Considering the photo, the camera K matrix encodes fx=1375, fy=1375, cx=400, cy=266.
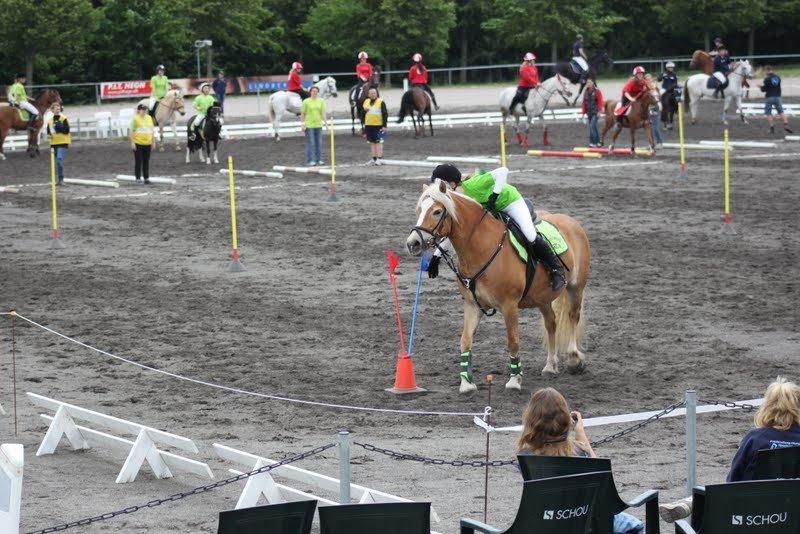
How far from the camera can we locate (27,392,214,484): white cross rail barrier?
33.8 ft

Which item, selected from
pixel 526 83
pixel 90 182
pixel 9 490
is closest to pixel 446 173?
pixel 9 490

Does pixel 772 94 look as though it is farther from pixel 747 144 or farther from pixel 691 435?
pixel 691 435

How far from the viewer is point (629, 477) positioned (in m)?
10.1

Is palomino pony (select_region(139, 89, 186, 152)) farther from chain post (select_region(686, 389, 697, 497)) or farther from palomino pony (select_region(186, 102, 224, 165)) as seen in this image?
chain post (select_region(686, 389, 697, 497))

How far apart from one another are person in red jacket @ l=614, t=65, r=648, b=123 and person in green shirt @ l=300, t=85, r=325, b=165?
731cm

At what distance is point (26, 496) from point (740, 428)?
5.74 meters

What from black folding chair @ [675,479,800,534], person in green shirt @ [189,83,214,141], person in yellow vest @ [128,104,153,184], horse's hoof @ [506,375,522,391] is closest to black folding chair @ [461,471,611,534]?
black folding chair @ [675,479,800,534]

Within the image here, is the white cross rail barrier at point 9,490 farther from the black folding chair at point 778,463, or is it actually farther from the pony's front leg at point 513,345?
the pony's front leg at point 513,345

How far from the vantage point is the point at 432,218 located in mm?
12211

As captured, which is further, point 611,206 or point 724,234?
point 611,206

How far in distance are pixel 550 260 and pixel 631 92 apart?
70.2ft

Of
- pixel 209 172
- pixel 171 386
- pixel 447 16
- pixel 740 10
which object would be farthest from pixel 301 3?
pixel 171 386

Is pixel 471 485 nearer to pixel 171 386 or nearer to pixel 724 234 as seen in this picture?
pixel 171 386

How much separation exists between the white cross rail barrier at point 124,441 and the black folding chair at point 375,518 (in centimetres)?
372
